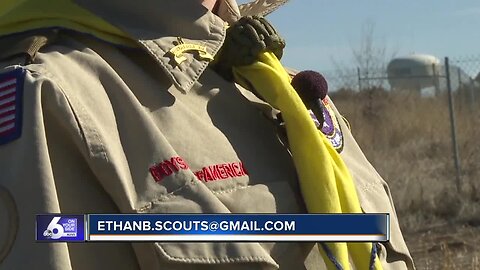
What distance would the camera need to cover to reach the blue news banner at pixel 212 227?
3.07 ft

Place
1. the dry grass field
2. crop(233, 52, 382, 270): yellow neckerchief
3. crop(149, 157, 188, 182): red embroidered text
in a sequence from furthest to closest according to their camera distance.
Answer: the dry grass field < crop(233, 52, 382, 270): yellow neckerchief < crop(149, 157, 188, 182): red embroidered text

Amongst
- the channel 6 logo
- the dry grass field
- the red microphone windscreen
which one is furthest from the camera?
the dry grass field

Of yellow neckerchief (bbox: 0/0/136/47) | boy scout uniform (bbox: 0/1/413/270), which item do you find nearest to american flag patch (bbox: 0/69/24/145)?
boy scout uniform (bbox: 0/1/413/270)

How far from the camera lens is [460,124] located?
31.1 feet

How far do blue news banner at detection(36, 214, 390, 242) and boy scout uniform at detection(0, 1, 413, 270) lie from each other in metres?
0.01

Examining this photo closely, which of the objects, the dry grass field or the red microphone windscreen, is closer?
the red microphone windscreen

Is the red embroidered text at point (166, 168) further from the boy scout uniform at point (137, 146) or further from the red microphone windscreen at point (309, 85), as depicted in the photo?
the red microphone windscreen at point (309, 85)

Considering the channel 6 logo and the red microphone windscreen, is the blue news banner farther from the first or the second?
the red microphone windscreen

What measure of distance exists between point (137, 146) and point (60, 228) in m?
0.16

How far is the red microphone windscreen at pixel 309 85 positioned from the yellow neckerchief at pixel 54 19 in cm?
31

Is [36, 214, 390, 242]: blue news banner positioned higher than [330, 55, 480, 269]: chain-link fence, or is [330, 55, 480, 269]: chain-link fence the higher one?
[36, 214, 390, 242]: blue news banner

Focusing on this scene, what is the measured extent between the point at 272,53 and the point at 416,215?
5704mm

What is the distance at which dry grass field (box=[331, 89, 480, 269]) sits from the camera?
6.00 m

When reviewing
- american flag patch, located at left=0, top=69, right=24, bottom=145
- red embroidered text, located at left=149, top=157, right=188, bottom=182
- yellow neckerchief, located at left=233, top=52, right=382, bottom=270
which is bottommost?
yellow neckerchief, located at left=233, top=52, right=382, bottom=270
